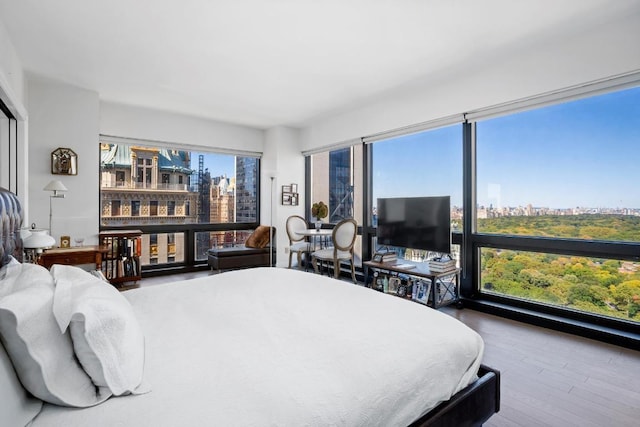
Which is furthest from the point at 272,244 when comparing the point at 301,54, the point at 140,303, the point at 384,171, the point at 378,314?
the point at 378,314

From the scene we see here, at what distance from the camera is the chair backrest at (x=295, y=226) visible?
5.66m

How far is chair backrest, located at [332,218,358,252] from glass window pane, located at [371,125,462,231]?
510mm

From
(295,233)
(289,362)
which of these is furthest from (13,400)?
(295,233)

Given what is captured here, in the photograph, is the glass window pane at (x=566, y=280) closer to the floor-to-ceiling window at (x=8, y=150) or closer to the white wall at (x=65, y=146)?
the white wall at (x=65, y=146)

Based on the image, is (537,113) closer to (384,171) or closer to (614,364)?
(384,171)

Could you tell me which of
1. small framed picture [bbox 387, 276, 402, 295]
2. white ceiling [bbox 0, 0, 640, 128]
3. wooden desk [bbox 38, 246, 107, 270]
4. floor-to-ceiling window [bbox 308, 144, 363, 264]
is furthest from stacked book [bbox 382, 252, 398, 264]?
wooden desk [bbox 38, 246, 107, 270]

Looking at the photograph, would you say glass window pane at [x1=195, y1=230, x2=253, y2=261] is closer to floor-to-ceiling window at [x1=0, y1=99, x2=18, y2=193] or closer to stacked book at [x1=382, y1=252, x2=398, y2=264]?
floor-to-ceiling window at [x1=0, y1=99, x2=18, y2=193]

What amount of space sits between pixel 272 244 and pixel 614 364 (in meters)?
4.54

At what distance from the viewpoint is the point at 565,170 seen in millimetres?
3189

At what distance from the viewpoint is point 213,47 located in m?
3.05

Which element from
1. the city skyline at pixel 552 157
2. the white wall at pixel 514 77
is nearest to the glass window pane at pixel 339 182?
the white wall at pixel 514 77

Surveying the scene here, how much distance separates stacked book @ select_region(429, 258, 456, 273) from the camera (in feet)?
11.8

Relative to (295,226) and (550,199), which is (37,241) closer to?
(295,226)

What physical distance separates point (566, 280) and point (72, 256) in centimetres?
518
